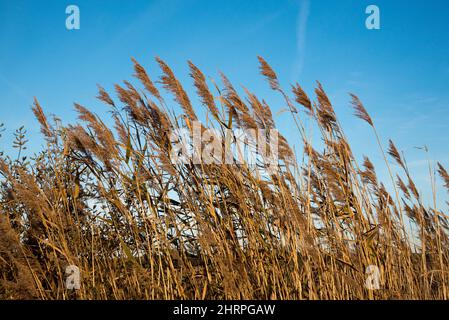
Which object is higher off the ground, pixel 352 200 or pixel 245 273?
pixel 352 200

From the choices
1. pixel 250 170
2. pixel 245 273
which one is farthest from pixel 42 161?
pixel 245 273

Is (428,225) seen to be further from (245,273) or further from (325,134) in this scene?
(245,273)

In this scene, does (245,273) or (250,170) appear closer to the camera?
(245,273)

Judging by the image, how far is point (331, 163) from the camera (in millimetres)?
3633

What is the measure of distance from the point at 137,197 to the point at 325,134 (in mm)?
1649

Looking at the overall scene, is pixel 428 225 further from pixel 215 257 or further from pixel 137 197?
pixel 137 197

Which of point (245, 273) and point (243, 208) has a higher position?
point (243, 208)

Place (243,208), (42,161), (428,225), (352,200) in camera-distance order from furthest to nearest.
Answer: (42,161) → (428,225) → (352,200) → (243,208)

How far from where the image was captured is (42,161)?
4.53 meters
